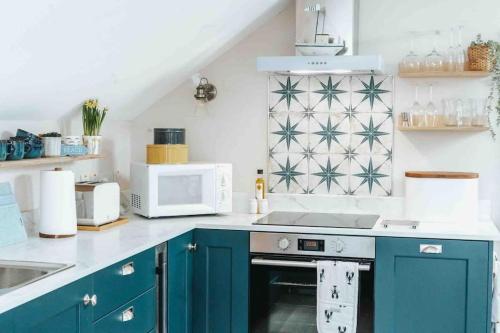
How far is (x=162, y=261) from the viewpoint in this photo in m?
3.36

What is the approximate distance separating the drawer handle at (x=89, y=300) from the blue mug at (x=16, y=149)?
2.63ft

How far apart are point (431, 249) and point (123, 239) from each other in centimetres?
149

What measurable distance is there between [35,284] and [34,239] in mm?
954

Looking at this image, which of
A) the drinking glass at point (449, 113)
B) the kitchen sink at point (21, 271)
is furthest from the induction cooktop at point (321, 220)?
the kitchen sink at point (21, 271)

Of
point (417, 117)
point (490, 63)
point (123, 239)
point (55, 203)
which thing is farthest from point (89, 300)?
point (490, 63)

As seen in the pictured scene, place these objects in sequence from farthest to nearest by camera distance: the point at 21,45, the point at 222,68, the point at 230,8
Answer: the point at 222,68 → the point at 230,8 → the point at 21,45

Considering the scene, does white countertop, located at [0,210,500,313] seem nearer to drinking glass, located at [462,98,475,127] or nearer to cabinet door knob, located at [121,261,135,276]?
cabinet door knob, located at [121,261,135,276]

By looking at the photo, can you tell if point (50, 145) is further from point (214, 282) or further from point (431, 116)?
point (431, 116)

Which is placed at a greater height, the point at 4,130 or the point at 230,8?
the point at 230,8

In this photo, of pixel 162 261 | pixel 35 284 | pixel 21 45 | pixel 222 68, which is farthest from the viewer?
pixel 222 68

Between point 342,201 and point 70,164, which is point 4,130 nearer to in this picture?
point 70,164

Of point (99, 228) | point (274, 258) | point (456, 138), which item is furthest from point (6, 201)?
point (456, 138)

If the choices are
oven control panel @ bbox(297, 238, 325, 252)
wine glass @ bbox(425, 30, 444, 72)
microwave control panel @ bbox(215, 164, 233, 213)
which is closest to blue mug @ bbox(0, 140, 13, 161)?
microwave control panel @ bbox(215, 164, 233, 213)

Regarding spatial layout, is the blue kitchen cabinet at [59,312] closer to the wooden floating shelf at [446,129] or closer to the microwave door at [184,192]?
the microwave door at [184,192]
